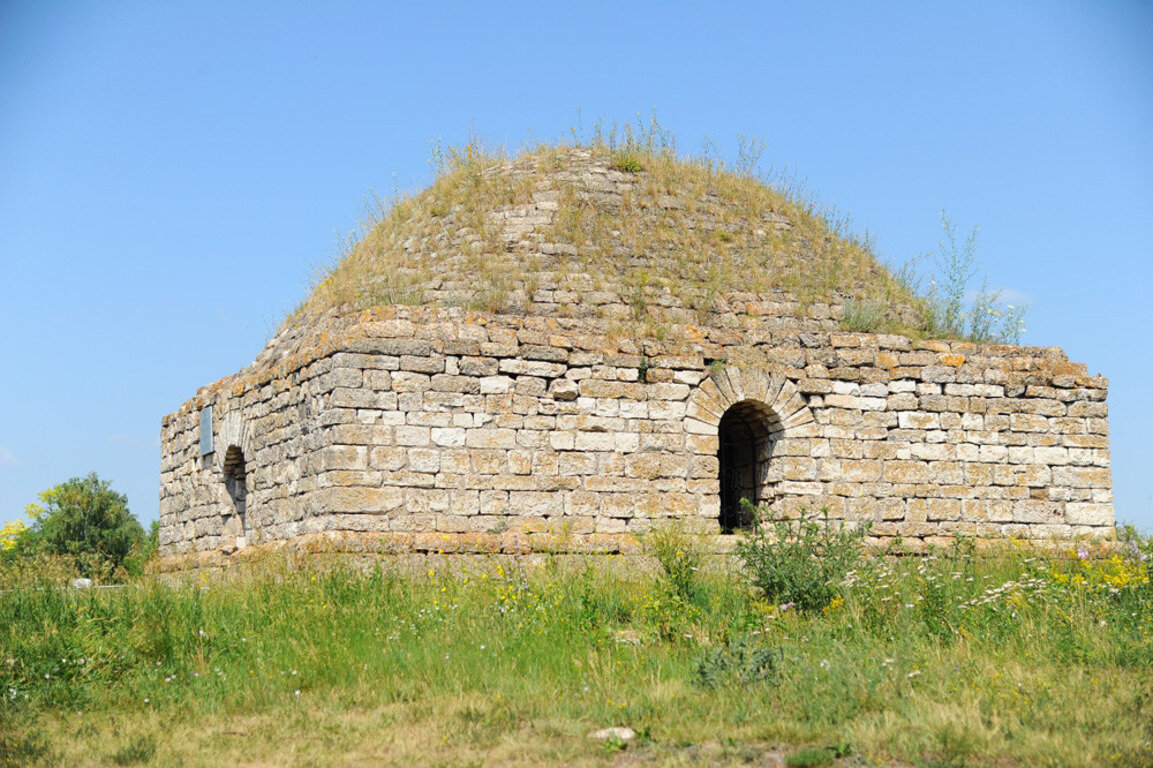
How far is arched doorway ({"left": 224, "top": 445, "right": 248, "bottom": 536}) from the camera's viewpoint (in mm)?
12273

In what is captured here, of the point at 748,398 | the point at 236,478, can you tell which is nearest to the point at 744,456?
the point at 748,398

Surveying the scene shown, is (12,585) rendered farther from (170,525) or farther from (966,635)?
(966,635)

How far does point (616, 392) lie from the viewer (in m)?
10.4

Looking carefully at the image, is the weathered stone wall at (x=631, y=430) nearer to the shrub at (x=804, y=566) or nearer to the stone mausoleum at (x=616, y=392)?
the stone mausoleum at (x=616, y=392)

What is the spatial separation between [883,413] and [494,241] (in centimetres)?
437

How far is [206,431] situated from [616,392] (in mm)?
5199

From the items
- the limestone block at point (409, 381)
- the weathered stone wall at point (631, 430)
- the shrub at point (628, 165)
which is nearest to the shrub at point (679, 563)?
the weathered stone wall at point (631, 430)

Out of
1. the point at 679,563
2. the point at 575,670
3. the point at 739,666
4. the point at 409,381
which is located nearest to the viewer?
the point at 739,666

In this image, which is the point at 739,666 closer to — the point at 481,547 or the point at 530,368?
the point at 481,547

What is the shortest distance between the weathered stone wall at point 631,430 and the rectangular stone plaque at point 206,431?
65 centimetres

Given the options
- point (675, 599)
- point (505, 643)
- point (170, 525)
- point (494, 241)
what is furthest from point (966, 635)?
point (170, 525)

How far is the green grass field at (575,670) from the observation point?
18.6ft

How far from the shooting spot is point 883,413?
11.1 metres

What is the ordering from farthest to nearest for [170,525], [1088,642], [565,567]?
[170,525]
[565,567]
[1088,642]
